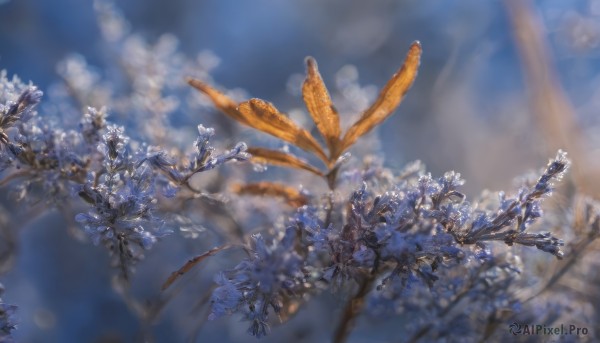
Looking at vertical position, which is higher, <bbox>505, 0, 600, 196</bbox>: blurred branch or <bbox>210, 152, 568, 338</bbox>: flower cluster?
<bbox>505, 0, 600, 196</bbox>: blurred branch

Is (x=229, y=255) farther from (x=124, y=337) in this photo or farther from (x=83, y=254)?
(x=83, y=254)

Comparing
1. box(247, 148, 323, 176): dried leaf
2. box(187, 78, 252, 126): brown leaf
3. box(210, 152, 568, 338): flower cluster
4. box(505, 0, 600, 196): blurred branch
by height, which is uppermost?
box(505, 0, 600, 196): blurred branch

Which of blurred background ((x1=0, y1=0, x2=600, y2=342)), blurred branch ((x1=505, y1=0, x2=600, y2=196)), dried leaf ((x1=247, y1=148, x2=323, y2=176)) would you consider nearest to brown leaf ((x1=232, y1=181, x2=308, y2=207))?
dried leaf ((x1=247, y1=148, x2=323, y2=176))

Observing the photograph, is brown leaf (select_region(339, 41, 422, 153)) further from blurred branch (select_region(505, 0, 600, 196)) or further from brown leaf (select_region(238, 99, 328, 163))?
blurred branch (select_region(505, 0, 600, 196))

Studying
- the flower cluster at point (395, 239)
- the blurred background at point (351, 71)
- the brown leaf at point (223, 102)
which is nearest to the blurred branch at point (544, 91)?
the blurred background at point (351, 71)

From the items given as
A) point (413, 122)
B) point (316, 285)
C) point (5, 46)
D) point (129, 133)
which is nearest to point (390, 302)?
point (316, 285)

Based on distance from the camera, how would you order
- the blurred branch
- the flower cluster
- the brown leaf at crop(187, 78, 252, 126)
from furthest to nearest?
the blurred branch
the brown leaf at crop(187, 78, 252, 126)
the flower cluster

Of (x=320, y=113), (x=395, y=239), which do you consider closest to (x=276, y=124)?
(x=320, y=113)
